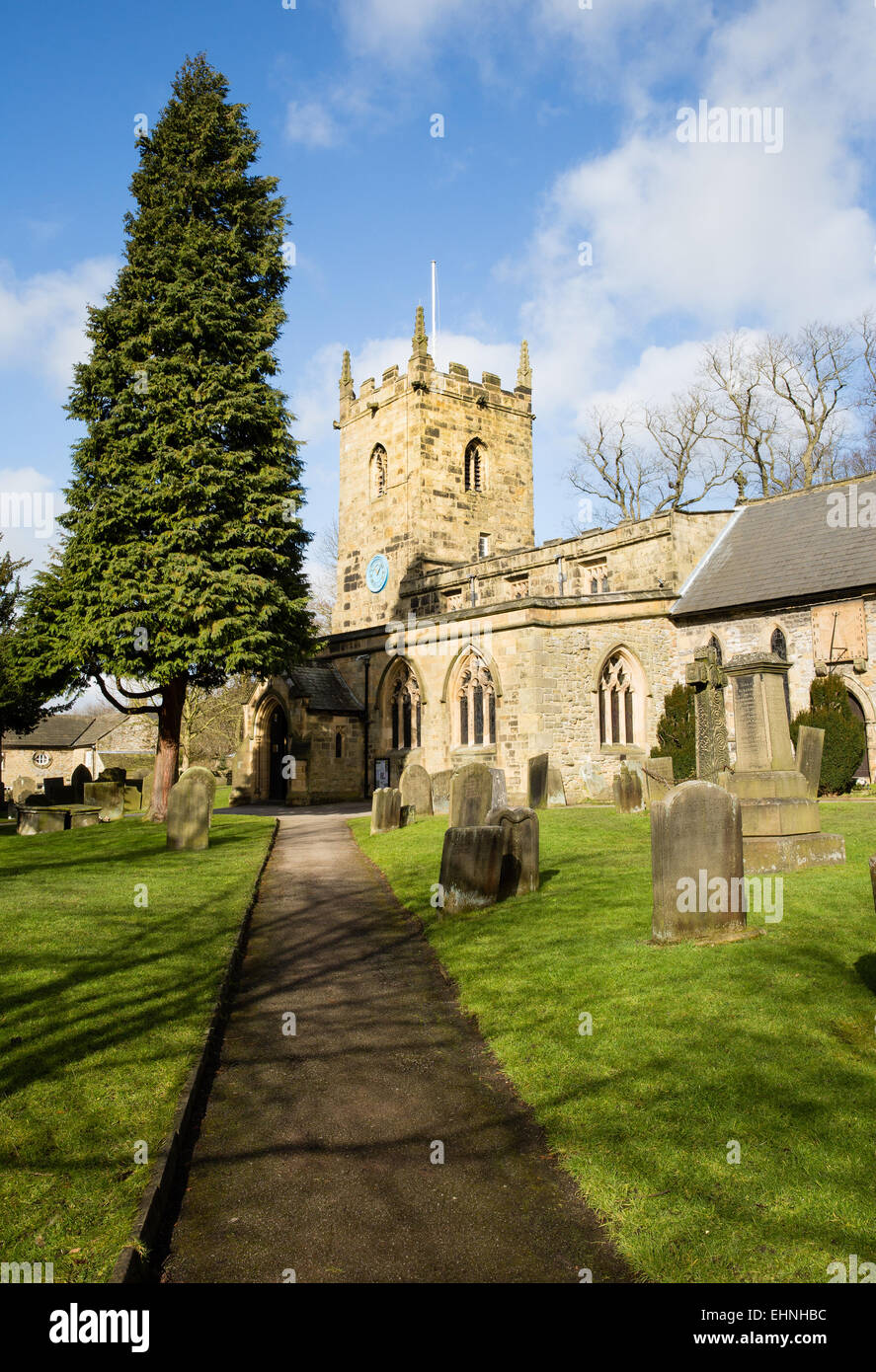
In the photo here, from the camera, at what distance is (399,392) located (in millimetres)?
33938

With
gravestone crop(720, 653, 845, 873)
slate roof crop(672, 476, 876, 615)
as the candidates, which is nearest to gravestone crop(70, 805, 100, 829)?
gravestone crop(720, 653, 845, 873)

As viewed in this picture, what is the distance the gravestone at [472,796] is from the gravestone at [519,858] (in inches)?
87.1

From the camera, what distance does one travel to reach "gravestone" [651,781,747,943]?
7098 mm

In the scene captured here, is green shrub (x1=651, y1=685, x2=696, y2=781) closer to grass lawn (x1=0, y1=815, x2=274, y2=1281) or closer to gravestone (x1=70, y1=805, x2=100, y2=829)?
grass lawn (x1=0, y1=815, x2=274, y2=1281)

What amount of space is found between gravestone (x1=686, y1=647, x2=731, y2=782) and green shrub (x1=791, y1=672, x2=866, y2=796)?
8.55 metres

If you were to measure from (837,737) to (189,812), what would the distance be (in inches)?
550

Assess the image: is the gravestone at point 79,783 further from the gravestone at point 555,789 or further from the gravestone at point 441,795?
the gravestone at point 555,789

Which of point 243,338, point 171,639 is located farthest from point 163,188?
point 171,639

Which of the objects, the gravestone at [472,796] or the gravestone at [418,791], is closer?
the gravestone at [472,796]

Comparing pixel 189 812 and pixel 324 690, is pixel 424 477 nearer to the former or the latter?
pixel 324 690

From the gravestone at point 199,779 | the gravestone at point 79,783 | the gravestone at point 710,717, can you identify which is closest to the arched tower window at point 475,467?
the gravestone at point 79,783

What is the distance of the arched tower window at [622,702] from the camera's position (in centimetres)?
2272

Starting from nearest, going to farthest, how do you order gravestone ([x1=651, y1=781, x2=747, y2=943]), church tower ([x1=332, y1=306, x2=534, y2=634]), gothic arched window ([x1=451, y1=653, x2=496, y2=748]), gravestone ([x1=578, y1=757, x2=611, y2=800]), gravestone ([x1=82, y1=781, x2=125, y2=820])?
gravestone ([x1=651, y1=781, x2=747, y2=943])
gravestone ([x1=82, y1=781, x2=125, y2=820])
gravestone ([x1=578, y1=757, x2=611, y2=800])
gothic arched window ([x1=451, y1=653, x2=496, y2=748])
church tower ([x1=332, y1=306, x2=534, y2=634])

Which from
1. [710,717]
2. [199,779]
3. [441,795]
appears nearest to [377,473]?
[441,795]
